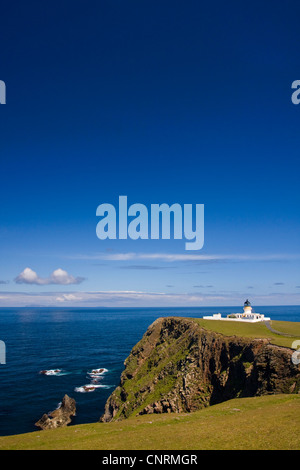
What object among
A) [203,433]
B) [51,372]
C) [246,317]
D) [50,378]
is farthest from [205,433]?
[51,372]

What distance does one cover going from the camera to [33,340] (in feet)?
517

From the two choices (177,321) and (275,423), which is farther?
(177,321)

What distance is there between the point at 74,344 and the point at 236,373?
118 m

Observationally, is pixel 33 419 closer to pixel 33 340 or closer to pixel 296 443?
pixel 296 443

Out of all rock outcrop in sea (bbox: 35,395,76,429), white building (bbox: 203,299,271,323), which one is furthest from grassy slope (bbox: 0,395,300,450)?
white building (bbox: 203,299,271,323)

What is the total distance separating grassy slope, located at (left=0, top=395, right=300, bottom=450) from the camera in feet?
61.0

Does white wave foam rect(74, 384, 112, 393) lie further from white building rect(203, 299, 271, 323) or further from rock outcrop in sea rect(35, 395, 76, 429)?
white building rect(203, 299, 271, 323)

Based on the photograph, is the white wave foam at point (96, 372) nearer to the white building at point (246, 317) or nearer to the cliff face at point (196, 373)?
the cliff face at point (196, 373)

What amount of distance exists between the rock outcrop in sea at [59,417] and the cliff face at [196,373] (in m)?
7.52

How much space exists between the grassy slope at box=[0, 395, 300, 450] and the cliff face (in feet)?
23.8

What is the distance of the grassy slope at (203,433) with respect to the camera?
61.0ft

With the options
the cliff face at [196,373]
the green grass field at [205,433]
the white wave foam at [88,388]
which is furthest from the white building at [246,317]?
the green grass field at [205,433]
